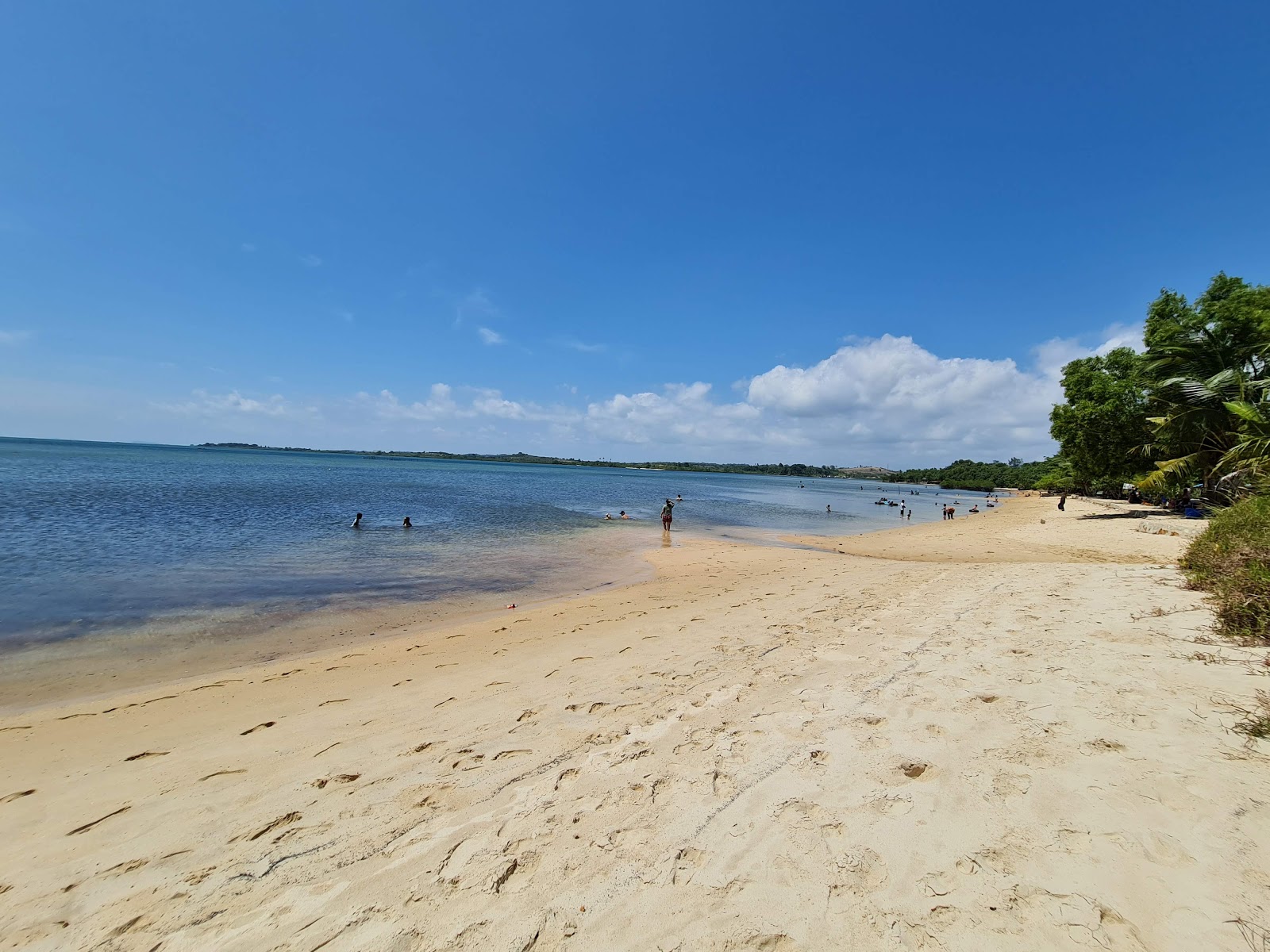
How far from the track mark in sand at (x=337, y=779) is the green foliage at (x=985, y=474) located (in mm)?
128714

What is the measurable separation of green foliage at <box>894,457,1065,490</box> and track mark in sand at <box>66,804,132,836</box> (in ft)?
427

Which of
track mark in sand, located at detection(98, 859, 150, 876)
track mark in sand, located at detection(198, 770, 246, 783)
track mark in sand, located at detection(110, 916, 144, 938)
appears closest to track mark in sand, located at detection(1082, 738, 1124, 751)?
track mark in sand, located at detection(110, 916, 144, 938)

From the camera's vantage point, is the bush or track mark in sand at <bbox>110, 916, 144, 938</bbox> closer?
track mark in sand at <bbox>110, 916, 144, 938</bbox>

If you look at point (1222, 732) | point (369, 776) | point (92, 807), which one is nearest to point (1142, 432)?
point (1222, 732)

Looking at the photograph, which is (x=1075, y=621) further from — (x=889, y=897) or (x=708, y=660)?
(x=889, y=897)

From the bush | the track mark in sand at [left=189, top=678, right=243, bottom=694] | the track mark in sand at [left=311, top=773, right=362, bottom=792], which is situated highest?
the bush

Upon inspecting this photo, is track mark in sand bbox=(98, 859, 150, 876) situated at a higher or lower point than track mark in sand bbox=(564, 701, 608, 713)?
lower

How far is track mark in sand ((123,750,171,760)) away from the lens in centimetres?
529

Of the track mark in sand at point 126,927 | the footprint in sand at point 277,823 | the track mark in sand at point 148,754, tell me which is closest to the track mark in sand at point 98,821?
the track mark in sand at point 148,754

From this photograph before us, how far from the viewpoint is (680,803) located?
366 cm

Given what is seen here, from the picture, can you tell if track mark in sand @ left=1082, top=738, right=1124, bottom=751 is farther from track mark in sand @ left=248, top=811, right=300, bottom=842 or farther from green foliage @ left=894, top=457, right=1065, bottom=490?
green foliage @ left=894, top=457, right=1065, bottom=490

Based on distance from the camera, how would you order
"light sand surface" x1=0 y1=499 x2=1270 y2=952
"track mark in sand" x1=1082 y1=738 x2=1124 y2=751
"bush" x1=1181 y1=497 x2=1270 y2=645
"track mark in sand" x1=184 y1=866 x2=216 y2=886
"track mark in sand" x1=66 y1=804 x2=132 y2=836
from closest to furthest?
"light sand surface" x1=0 y1=499 x2=1270 y2=952 < "track mark in sand" x1=184 y1=866 x2=216 y2=886 < "track mark in sand" x1=1082 y1=738 x2=1124 y2=751 < "track mark in sand" x1=66 y1=804 x2=132 y2=836 < "bush" x1=1181 y1=497 x2=1270 y2=645

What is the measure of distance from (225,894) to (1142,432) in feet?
146

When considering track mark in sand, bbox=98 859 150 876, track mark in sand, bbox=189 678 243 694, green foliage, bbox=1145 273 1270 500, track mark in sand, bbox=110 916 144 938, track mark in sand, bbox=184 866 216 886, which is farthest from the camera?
green foliage, bbox=1145 273 1270 500
